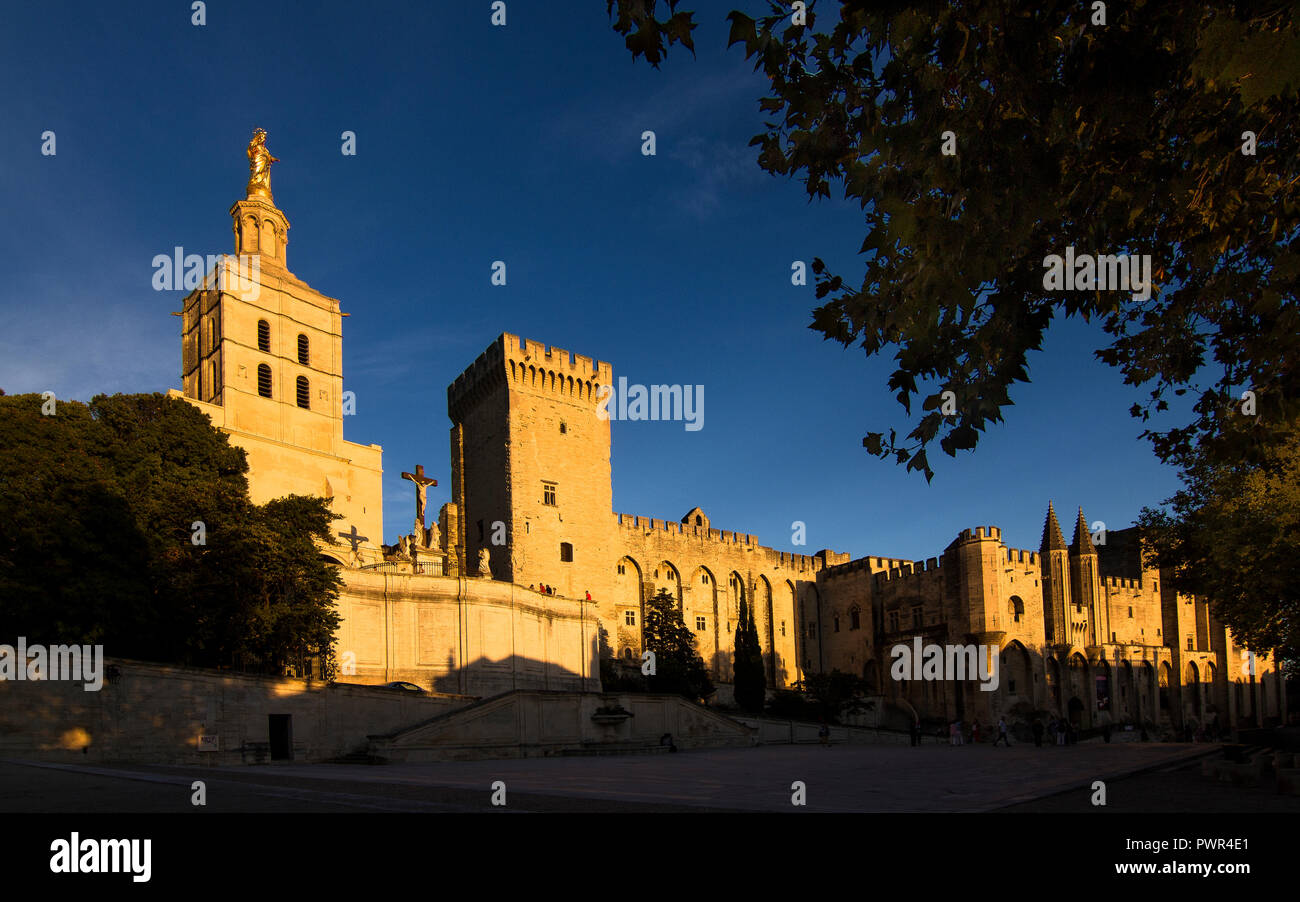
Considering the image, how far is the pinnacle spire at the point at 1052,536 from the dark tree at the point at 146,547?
46.6 meters

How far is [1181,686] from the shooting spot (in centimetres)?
6400

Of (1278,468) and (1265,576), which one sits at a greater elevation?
(1278,468)

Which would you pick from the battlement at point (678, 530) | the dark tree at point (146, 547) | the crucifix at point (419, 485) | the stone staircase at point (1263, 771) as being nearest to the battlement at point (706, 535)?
the battlement at point (678, 530)

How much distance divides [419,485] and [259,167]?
2010 centimetres

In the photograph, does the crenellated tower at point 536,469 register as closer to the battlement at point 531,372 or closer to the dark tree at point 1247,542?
the battlement at point 531,372

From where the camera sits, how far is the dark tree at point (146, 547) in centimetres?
A: 2438

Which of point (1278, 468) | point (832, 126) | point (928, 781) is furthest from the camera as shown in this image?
point (1278, 468)

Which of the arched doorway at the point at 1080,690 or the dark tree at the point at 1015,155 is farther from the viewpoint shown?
the arched doorway at the point at 1080,690

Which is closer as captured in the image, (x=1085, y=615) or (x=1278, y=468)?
(x=1278, y=468)

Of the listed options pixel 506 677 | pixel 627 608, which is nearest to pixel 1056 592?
pixel 627 608

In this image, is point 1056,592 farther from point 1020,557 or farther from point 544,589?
point 544,589
